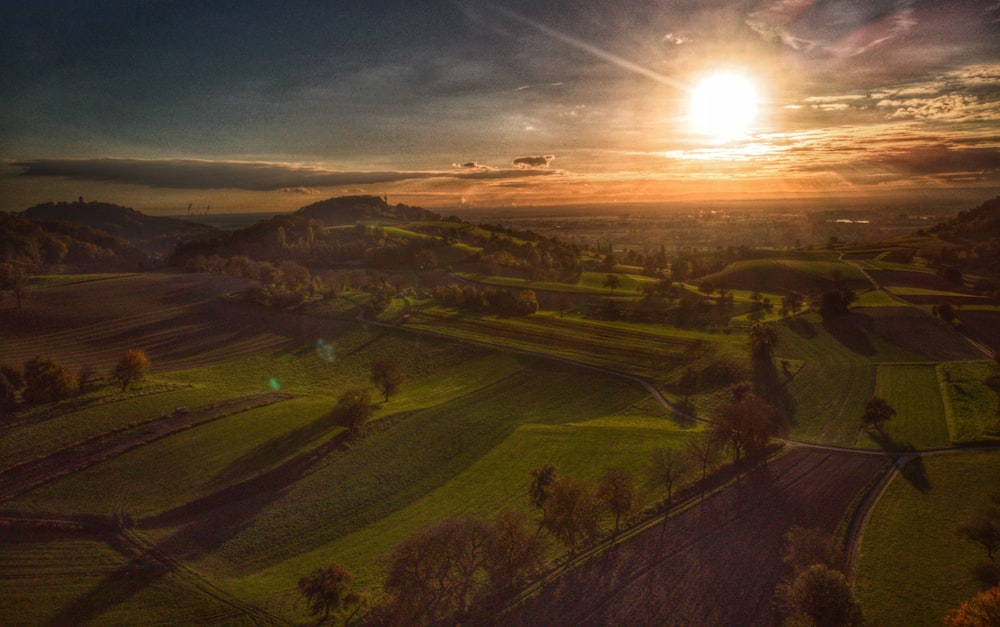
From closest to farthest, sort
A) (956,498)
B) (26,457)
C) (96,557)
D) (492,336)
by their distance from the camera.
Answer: (96,557), (956,498), (26,457), (492,336)

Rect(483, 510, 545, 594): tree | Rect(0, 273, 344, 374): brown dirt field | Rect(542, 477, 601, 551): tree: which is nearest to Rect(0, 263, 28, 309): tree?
Rect(0, 273, 344, 374): brown dirt field

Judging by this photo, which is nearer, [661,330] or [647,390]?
[647,390]

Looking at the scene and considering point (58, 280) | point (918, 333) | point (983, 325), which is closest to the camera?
point (918, 333)

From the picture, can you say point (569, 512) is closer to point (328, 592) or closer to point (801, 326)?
point (328, 592)

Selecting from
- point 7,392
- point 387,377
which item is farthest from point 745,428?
point 7,392

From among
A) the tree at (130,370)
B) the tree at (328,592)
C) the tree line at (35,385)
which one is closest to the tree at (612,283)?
the tree at (130,370)

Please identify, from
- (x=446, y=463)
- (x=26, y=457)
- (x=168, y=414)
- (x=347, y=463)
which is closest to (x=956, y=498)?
(x=446, y=463)

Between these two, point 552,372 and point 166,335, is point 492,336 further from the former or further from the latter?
point 166,335
